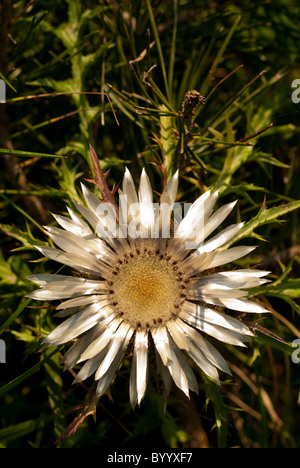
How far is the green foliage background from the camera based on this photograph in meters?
1.53

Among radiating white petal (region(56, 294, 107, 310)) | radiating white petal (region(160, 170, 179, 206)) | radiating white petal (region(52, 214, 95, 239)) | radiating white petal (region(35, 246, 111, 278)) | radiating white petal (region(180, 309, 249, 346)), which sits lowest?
radiating white petal (region(180, 309, 249, 346))

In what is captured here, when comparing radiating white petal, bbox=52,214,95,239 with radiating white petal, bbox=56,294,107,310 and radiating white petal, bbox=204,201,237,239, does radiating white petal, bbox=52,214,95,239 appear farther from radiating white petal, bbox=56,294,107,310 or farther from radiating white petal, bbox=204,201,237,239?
radiating white petal, bbox=204,201,237,239

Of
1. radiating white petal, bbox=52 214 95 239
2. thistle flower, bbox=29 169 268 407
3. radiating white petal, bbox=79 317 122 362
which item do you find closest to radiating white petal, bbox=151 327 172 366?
thistle flower, bbox=29 169 268 407

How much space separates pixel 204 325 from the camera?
1.26 m

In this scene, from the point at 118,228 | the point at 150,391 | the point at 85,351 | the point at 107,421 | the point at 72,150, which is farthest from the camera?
the point at 107,421

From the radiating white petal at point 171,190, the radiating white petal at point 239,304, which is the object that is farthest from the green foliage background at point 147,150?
the radiating white petal at point 239,304

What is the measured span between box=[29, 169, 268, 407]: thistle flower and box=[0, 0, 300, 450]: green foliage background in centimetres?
19

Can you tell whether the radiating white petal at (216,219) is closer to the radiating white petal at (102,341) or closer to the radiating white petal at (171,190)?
the radiating white petal at (171,190)

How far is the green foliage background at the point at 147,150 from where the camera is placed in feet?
5.03

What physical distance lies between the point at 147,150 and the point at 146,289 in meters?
0.59

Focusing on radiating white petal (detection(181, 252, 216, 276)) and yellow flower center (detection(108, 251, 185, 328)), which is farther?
yellow flower center (detection(108, 251, 185, 328))

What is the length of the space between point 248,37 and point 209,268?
1.22 metres
